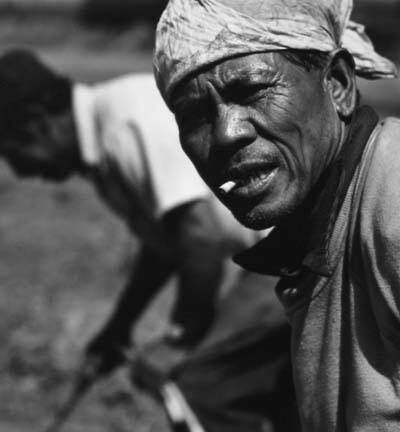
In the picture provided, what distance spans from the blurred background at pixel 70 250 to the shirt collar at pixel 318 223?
2.89 m

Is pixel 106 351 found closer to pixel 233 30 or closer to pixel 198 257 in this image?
pixel 198 257

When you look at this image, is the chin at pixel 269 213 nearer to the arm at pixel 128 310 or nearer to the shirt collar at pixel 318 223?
the shirt collar at pixel 318 223

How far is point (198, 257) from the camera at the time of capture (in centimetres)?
356

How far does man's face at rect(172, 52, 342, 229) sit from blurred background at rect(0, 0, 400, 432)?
3.03m

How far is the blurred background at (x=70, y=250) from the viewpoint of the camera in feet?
15.9

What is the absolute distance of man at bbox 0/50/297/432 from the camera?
351 centimetres

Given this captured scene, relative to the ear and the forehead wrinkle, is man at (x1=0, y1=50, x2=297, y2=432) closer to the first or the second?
the ear

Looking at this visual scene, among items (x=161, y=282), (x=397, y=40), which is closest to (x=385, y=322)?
(x=161, y=282)

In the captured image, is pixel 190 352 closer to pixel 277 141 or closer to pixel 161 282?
pixel 161 282

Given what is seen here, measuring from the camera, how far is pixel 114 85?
12.2 feet

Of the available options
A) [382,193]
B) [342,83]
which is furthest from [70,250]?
[382,193]

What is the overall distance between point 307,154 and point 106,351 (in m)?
2.56

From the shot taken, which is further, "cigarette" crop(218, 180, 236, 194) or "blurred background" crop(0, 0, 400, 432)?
"blurred background" crop(0, 0, 400, 432)

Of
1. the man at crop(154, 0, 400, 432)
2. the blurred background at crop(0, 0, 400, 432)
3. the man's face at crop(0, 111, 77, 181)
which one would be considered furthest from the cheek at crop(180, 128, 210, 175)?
the blurred background at crop(0, 0, 400, 432)
